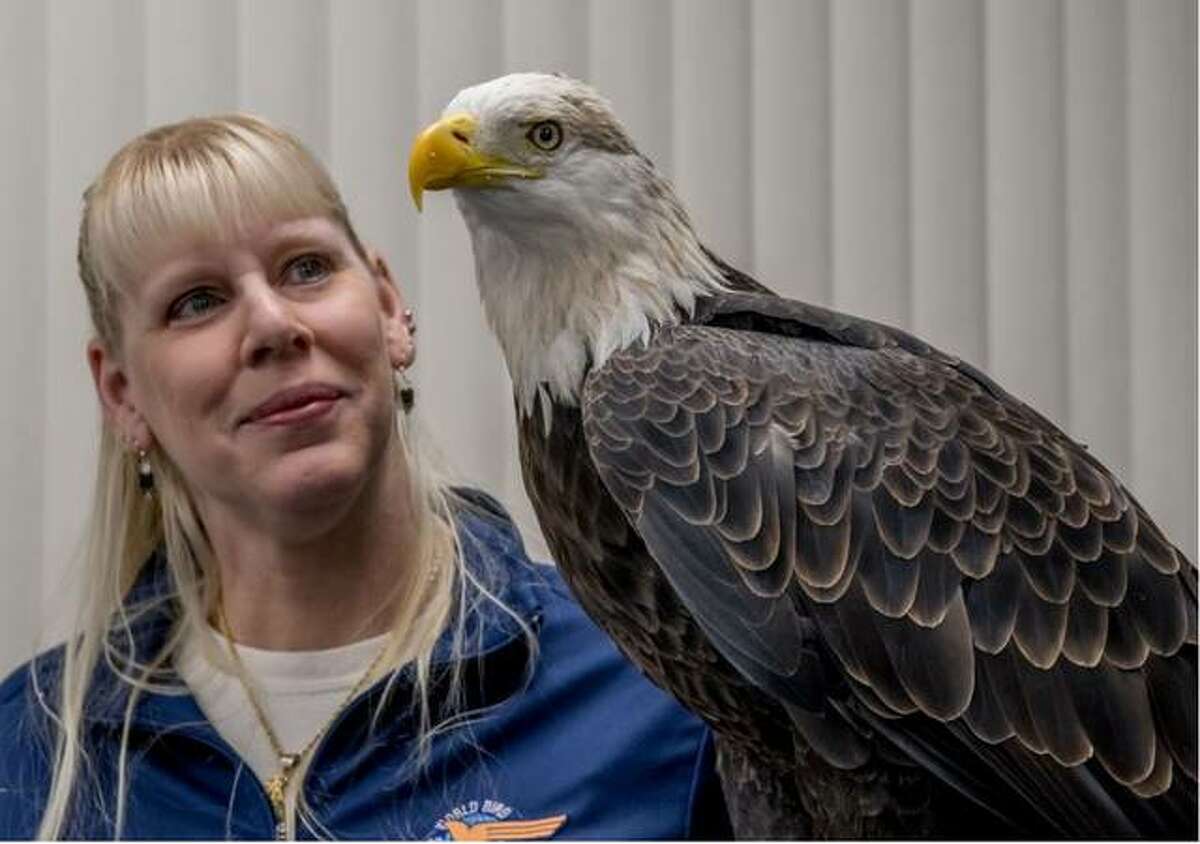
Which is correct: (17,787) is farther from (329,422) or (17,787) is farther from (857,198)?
(857,198)

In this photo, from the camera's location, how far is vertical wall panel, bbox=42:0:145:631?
149 centimetres

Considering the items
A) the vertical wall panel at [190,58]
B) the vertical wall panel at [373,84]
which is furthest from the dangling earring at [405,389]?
the vertical wall panel at [190,58]

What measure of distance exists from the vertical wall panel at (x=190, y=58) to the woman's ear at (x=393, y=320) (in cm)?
32

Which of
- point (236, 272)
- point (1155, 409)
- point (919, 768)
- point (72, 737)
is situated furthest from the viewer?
point (1155, 409)

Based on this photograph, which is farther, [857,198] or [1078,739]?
[857,198]

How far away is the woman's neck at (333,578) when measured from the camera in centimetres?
130

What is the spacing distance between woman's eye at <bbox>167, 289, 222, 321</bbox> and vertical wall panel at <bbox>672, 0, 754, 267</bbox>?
414 mm

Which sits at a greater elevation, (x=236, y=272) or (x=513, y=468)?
(x=236, y=272)

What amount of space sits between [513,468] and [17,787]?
0.45 metres

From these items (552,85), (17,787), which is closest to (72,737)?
(17,787)

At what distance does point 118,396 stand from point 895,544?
21.3 inches

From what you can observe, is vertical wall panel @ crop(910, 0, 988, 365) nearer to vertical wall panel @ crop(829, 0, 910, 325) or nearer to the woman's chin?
vertical wall panel @ crop(829, 0, 910, 325)

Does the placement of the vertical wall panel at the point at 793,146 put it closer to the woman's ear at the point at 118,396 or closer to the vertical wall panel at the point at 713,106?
the vertical wall panel at the point at 713,106

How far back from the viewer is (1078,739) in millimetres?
959
